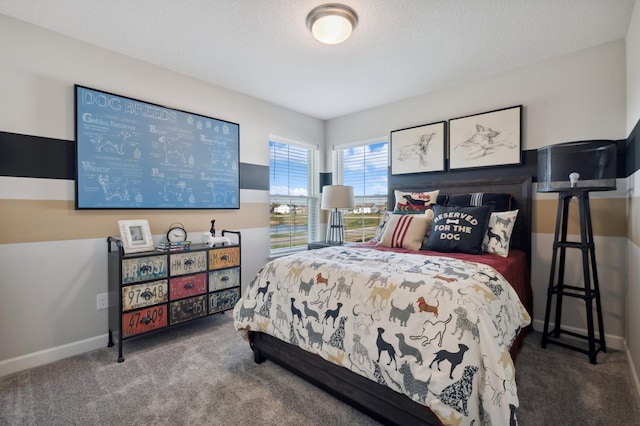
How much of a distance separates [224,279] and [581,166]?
3.03m

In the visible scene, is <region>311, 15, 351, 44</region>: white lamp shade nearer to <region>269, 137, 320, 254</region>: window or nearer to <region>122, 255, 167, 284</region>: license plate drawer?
<region>269, 137, 320, 254</region>: window

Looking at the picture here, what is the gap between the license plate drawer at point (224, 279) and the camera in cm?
279

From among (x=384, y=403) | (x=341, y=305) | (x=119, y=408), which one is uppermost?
(x=341, y=305)

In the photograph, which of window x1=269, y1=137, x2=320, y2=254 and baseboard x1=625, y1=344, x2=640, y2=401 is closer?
baseboard x1=625, y1=344, x2=640, y2=401

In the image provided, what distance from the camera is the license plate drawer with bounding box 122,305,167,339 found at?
2.27 metres

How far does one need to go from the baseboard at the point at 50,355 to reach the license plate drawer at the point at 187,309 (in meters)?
0.57

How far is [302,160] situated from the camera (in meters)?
4.28

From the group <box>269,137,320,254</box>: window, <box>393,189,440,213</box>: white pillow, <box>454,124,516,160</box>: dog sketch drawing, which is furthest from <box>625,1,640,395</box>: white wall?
<box>269,137,320,254</box>: window

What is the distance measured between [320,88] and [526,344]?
122 inches

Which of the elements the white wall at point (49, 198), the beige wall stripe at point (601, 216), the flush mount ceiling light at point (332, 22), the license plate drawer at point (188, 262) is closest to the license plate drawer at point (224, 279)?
the license plate drawer at point (188, 262)

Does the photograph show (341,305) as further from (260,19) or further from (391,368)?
(260,19)

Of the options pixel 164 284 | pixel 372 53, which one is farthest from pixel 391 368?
pixel 372 53

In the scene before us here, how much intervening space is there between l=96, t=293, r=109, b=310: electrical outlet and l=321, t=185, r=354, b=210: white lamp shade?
2.36m

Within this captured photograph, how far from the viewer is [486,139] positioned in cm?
297
